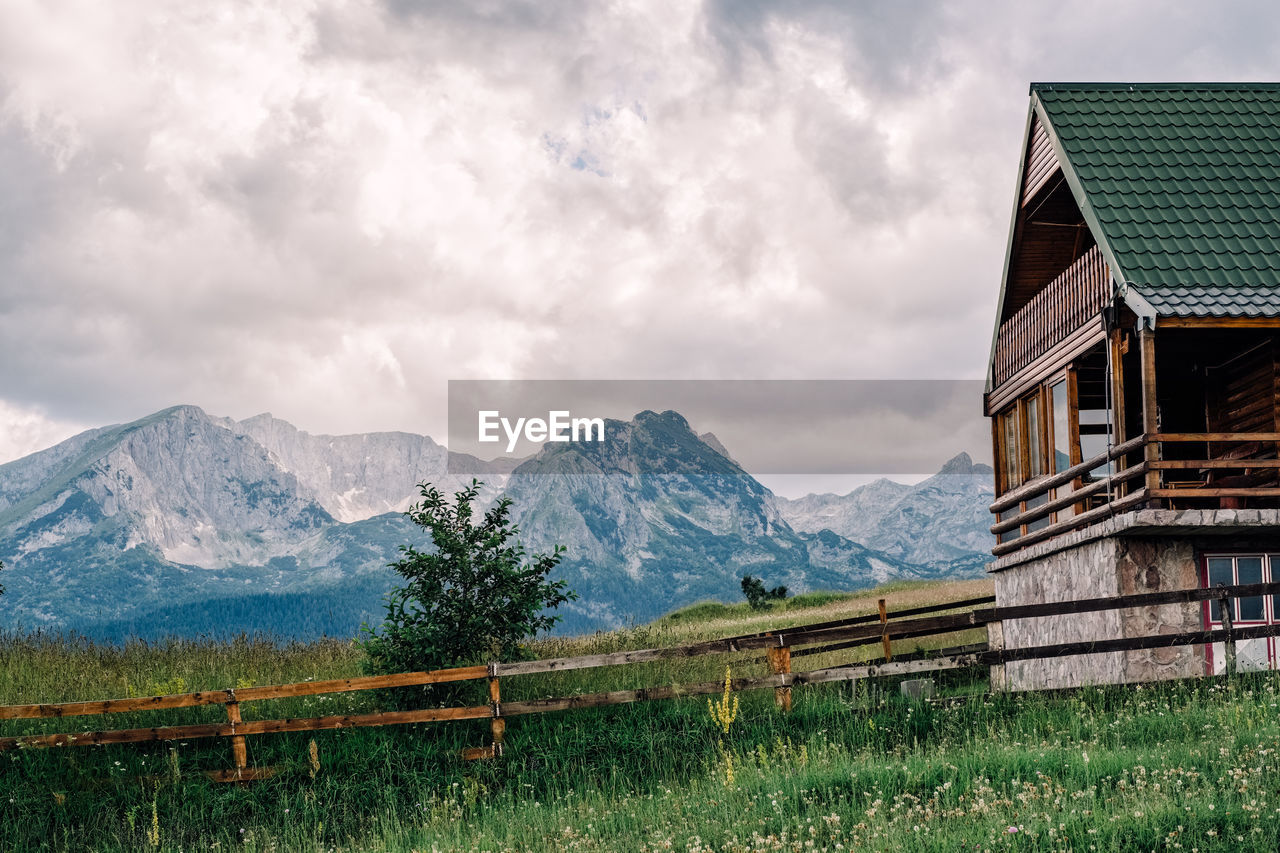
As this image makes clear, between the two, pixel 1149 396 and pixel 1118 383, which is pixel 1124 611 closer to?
pixel 1149 396

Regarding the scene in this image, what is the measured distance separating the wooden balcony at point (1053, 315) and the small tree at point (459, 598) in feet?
34.2

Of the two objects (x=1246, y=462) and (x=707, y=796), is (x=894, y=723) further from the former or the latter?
(x=1246, y=462)

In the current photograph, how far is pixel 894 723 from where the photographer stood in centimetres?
1577

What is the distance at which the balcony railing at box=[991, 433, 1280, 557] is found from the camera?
738 inches

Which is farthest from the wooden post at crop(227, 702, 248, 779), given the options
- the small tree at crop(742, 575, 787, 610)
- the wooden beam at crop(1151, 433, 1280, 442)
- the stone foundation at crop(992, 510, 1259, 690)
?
the small tree at crop(742, 575, 787, 610)

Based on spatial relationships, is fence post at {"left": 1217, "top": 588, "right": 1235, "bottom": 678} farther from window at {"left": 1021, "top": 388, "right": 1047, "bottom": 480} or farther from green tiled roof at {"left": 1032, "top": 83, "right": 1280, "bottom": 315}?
window at {"left": 1021, "top": 388, "right": 1047, "bottom": 480}

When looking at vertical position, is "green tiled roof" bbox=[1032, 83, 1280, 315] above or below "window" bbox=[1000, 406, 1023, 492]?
above

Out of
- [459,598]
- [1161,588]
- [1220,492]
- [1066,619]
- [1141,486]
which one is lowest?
[1066,619]

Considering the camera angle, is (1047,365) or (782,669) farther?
(1047,365)

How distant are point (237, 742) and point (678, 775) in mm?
6200

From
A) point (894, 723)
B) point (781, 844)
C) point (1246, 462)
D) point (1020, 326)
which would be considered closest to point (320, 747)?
point (894, 723)

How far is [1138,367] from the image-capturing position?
24.1 meters

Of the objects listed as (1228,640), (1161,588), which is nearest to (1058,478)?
(1161,588)

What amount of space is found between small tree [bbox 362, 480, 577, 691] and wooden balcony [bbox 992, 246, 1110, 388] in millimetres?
10412
